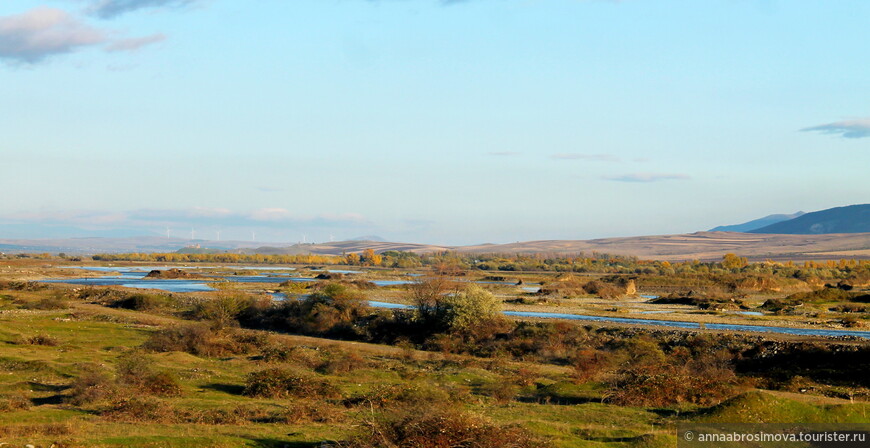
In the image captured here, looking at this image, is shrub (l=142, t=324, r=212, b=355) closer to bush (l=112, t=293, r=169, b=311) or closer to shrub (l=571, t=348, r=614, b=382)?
shrub (l=571, t=348, r=614, b=382)

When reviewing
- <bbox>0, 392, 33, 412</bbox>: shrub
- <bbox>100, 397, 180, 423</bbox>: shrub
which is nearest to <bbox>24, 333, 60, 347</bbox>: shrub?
<bbox>0, 392, 33, 412</bbox>: shrub

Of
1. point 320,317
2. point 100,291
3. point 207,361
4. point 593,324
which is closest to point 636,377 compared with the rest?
point 207,361

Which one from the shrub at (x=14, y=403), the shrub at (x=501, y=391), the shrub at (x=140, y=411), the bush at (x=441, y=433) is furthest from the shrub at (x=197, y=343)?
the bush at (x=441, y=433)

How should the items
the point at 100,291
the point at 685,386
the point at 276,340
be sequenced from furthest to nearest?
the point at 100,291, the point at 276,340, the point at 685,386

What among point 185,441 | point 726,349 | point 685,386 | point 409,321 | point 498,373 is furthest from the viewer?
point 409,321

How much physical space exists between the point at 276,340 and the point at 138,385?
19156 millimetres

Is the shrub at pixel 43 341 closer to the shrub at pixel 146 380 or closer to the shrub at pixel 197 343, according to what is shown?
the shrub at pixel 197 343

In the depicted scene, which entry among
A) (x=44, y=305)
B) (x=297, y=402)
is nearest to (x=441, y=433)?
(x=297, y=402)

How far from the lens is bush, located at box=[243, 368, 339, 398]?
26.4 m

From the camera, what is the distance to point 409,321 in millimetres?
51406

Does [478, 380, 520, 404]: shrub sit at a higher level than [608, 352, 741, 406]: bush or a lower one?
lower

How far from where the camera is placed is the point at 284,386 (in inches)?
1049

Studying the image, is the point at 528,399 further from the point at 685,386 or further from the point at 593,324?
the point at 593,324

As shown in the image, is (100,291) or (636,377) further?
(100,291)
